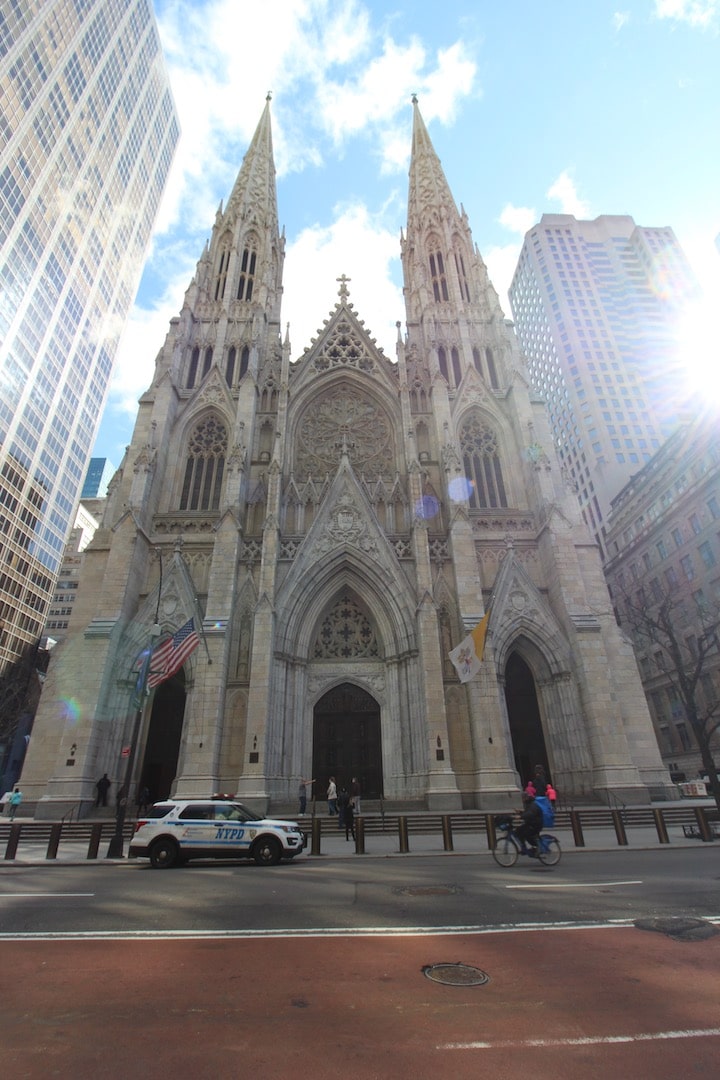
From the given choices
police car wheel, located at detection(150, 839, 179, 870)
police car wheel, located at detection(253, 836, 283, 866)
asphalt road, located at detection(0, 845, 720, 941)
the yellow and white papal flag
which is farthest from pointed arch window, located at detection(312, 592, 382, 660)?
asphalt road, located at detection(0, 845, 720, 941)

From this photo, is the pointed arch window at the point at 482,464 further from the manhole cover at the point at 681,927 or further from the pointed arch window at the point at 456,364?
the manhole cover at the point at 681,927

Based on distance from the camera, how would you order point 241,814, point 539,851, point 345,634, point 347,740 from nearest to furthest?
point 539,851 → point 241,814 → point 347,740 → point 345,634

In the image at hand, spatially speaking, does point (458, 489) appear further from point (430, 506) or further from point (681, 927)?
point (681, 927)

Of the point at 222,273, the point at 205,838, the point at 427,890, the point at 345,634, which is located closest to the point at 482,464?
the point at 345,634

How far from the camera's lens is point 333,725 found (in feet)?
81.6

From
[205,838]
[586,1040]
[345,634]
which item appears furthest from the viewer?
[345,634]

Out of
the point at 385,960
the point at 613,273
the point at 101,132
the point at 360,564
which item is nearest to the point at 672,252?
the point at 613,273

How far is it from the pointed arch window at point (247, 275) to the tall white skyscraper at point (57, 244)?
1128 inches

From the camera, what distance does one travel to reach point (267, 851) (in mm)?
12523

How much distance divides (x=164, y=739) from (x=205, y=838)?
506 inches

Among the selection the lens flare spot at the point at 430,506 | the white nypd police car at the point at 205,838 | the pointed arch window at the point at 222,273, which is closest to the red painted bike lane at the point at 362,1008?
the white nypd police car at the point at 205,838

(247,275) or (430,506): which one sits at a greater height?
(247,275)

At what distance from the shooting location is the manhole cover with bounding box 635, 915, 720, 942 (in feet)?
19.4

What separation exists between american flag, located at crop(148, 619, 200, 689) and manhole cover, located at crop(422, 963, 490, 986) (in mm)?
13189
